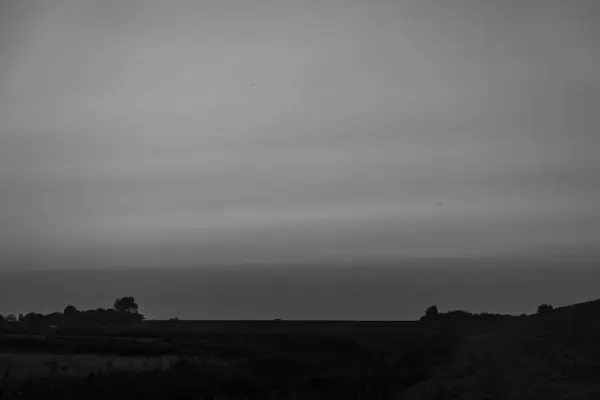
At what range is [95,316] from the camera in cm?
10856

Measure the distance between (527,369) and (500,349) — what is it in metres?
2.41

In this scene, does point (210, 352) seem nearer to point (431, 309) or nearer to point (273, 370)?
point (273, 370)

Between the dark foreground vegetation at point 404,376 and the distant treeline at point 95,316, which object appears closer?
the dark foreground vegetation at point 404,376

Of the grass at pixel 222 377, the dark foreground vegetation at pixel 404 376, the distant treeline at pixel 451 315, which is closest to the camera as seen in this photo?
the dark foreground vegetation at pixel 404 376

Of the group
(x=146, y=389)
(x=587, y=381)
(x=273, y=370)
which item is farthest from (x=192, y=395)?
(x=587, y=381)

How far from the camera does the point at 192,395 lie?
21.8 meters

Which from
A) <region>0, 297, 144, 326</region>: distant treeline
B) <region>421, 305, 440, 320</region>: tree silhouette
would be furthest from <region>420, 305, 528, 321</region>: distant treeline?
<region>0, 297, 144, 326</region>: distant treeline

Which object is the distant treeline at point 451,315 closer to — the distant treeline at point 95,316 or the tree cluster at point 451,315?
the tree cluster at point 451,315

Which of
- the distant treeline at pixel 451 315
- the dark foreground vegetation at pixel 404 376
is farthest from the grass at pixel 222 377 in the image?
the distant treeline at pixel 451 315

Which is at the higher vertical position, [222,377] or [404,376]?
[404,376]

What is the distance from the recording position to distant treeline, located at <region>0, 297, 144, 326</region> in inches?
4190

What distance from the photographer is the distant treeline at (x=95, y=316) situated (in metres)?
106

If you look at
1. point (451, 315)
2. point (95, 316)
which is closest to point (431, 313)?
point (451, 315)

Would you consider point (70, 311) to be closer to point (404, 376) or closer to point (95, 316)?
point (95, 316)
